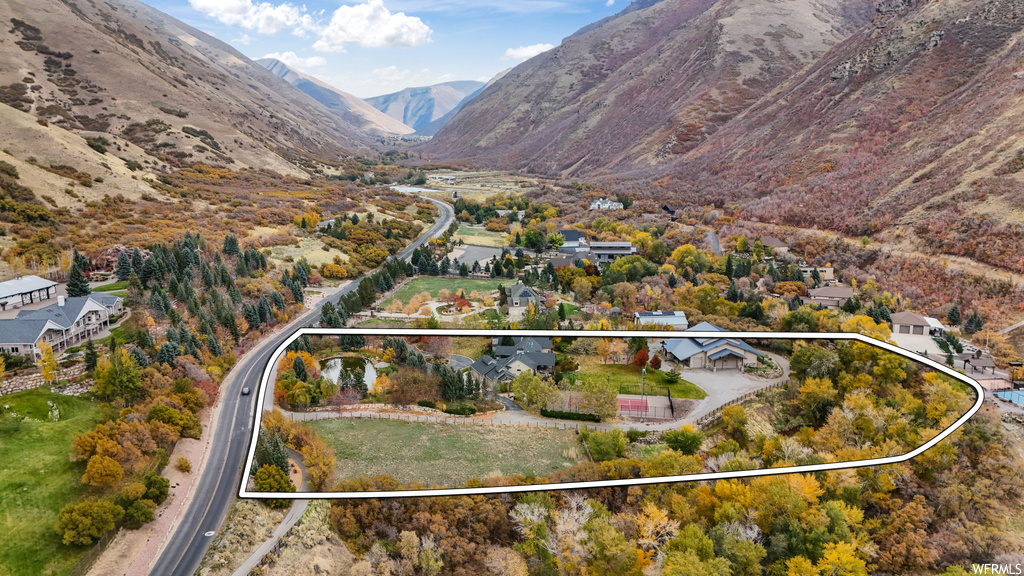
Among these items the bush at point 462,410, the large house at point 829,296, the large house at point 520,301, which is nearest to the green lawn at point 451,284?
the large house at point 520,301

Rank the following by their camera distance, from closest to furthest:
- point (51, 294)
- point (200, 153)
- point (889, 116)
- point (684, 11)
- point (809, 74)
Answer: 1. point (51, 294)
2. point (889, 116)
3. point (200, 153)
4. point (809, 74)
5. point (684, 11)

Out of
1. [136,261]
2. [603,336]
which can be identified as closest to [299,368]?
[603,336]

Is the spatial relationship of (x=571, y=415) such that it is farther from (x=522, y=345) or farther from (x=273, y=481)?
(x=273, y=481)

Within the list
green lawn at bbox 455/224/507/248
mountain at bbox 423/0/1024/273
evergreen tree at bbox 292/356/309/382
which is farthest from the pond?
green lawn at bbox 455/224/507/248

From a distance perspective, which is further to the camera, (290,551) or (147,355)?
(147,355)

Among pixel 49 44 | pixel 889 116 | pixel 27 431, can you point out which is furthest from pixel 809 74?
pixel 49 44

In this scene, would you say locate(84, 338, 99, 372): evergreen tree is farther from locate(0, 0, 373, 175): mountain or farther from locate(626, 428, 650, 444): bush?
locate(0, 0, 373, 175): mountain

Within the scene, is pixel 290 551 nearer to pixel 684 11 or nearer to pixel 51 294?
pixel 51 294
